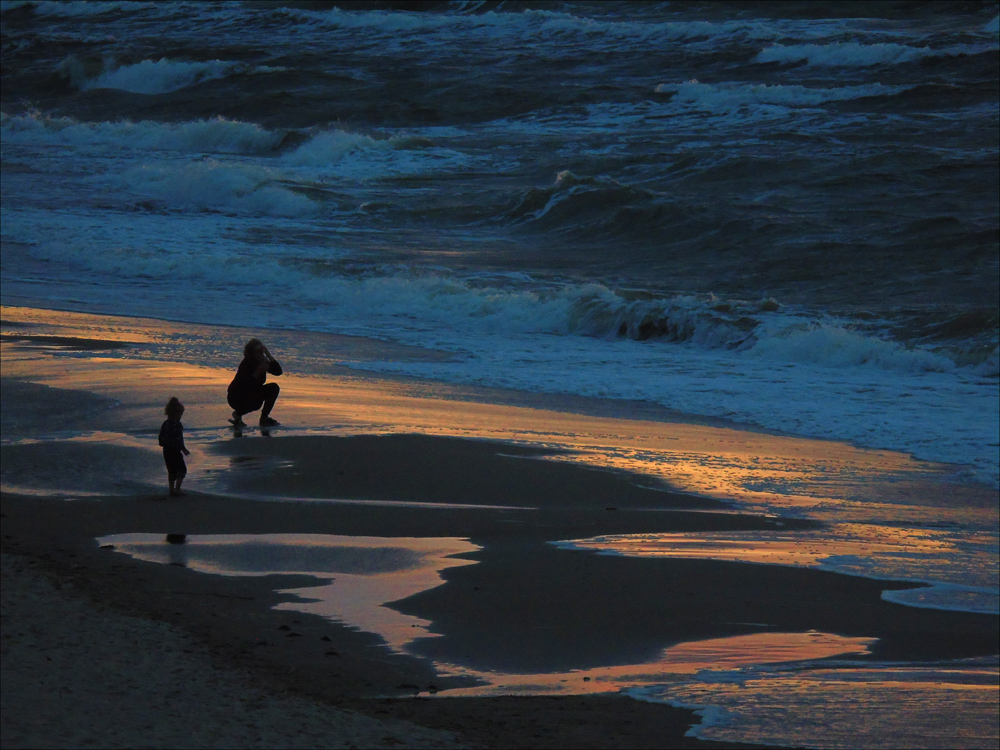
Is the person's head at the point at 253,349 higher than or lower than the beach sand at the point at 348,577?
higher

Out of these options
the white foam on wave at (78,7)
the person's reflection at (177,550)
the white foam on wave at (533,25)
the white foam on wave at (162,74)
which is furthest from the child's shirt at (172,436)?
the white foam on wave at (78,7)

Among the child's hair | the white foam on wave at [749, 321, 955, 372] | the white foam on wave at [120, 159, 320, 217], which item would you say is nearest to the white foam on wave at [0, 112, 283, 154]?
the white foam on wave at [120, 159, 320, 217]

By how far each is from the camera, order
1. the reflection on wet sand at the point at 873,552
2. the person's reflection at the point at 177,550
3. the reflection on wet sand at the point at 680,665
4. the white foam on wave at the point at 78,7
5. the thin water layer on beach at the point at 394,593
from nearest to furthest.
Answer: the reflection on wet sand at the point at 680,665, the thin water layer on beach at the point at 394,593, the reflection on wet sand at the point at 873,552, the person's reflection at the point at 177,550, the white foam on wave at the point at 78,7

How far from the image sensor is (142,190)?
24.3 m

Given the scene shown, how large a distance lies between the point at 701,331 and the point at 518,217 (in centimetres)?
775

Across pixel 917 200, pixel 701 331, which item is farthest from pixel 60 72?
pixel 701 331

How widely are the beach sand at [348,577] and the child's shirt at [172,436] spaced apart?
0.99 ft

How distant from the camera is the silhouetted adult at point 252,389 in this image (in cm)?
878

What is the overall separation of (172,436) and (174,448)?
0.33 feet

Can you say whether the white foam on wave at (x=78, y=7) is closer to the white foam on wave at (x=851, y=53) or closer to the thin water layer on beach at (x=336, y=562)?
the white foam on wave at (x=851, y=53)

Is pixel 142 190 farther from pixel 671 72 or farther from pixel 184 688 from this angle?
pixel 184 688

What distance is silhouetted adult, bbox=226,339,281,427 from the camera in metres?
8.78

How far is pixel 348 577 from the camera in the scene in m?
5.87

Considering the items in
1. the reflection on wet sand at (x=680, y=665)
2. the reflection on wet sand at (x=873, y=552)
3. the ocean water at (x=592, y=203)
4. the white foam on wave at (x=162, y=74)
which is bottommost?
the reflection on wet sand at (x=680, y=665)
